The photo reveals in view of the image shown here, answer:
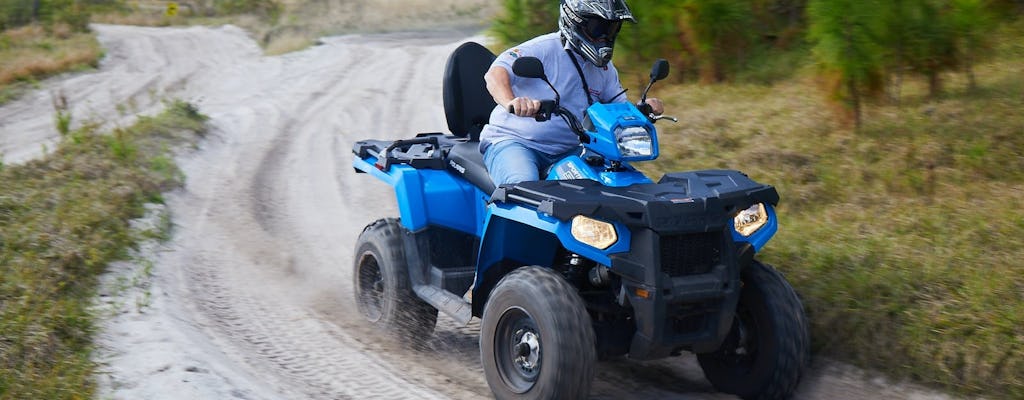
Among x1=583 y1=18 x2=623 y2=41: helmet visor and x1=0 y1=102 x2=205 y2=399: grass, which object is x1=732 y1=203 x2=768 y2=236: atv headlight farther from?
x1=0 y1=102 x2=205 y2=399: grass

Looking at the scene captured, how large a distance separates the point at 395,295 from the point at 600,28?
199 cm

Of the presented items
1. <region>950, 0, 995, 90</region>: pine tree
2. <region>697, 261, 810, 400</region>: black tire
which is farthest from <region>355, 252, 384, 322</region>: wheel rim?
<region>950, 0, 995, 90</region>: pine tree

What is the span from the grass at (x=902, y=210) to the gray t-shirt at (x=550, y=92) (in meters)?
1.61

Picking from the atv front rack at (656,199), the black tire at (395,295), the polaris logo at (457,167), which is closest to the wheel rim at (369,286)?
the black tire at (395,295)

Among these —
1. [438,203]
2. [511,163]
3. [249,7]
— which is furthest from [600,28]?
[249,7]

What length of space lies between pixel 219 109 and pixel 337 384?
11.7 m

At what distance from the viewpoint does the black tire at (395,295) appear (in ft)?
19.9

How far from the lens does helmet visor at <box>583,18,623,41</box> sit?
204 inches

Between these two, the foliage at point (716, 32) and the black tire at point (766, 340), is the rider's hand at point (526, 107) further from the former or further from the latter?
the foliage at point (716, 32)

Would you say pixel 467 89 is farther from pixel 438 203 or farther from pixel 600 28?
pixel 600 28

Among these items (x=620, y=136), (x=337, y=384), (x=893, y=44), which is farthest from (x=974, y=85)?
(x=337, y=384)

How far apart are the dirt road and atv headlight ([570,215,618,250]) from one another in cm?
113

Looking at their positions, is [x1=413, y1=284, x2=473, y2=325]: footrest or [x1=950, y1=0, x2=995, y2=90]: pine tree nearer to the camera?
[x1=413, y1=284, x2=473, y2=325]: footrest

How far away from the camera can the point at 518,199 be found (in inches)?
187
